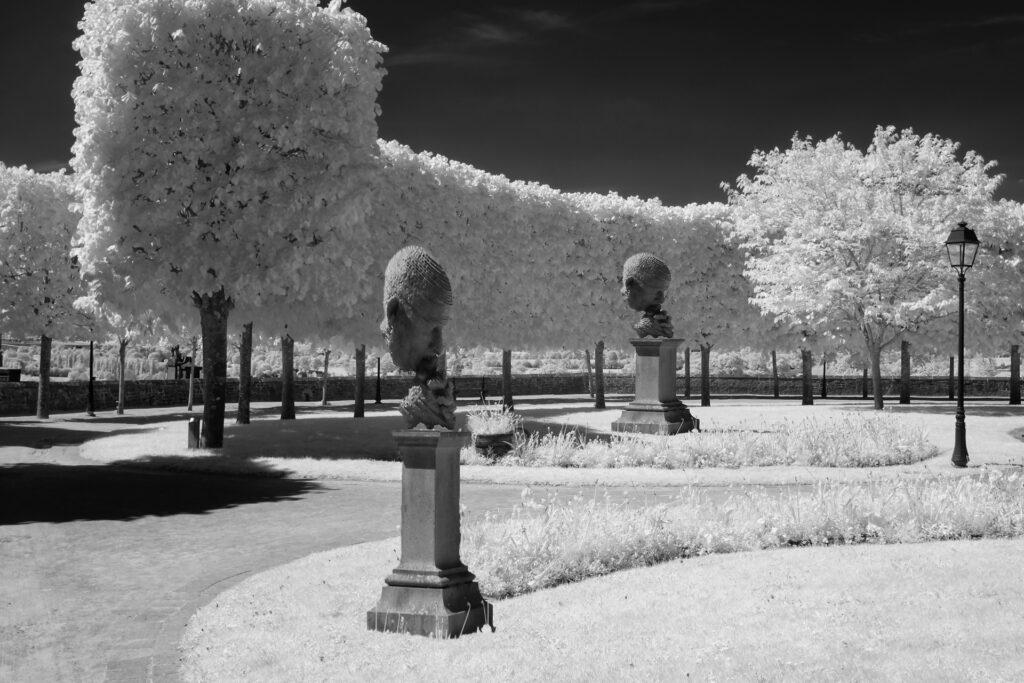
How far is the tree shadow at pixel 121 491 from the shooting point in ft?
46.0

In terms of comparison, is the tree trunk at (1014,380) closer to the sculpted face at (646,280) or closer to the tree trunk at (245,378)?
the sculpted face at (646,280)

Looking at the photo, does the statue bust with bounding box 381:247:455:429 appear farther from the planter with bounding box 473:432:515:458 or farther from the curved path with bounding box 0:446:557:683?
the planter with bounding box 473:432:515:458

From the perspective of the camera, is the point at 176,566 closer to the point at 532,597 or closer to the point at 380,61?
the point at 532,597

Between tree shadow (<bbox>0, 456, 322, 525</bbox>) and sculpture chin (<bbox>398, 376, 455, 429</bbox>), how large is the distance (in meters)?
7.60

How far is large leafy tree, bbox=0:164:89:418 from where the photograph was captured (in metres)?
35.3

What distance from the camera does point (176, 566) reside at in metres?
10.2

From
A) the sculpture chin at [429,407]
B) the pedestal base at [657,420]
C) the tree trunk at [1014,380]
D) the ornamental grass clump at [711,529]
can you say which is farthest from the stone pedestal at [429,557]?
the tree trunk at [1014,380]

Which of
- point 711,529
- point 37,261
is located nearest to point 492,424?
point 711,529

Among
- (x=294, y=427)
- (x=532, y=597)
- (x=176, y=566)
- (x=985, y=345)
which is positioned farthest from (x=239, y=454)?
(x=985, y=345)

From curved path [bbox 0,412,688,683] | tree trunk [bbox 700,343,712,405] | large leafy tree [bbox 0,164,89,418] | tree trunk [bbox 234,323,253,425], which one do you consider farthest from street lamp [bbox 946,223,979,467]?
large leafy tree [bbox 0,164,89,418]

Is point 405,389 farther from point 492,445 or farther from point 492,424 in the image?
point 492,445

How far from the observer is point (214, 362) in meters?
23.3

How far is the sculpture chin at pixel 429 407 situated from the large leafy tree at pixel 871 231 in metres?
27.3

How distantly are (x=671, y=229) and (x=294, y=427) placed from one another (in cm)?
2146
